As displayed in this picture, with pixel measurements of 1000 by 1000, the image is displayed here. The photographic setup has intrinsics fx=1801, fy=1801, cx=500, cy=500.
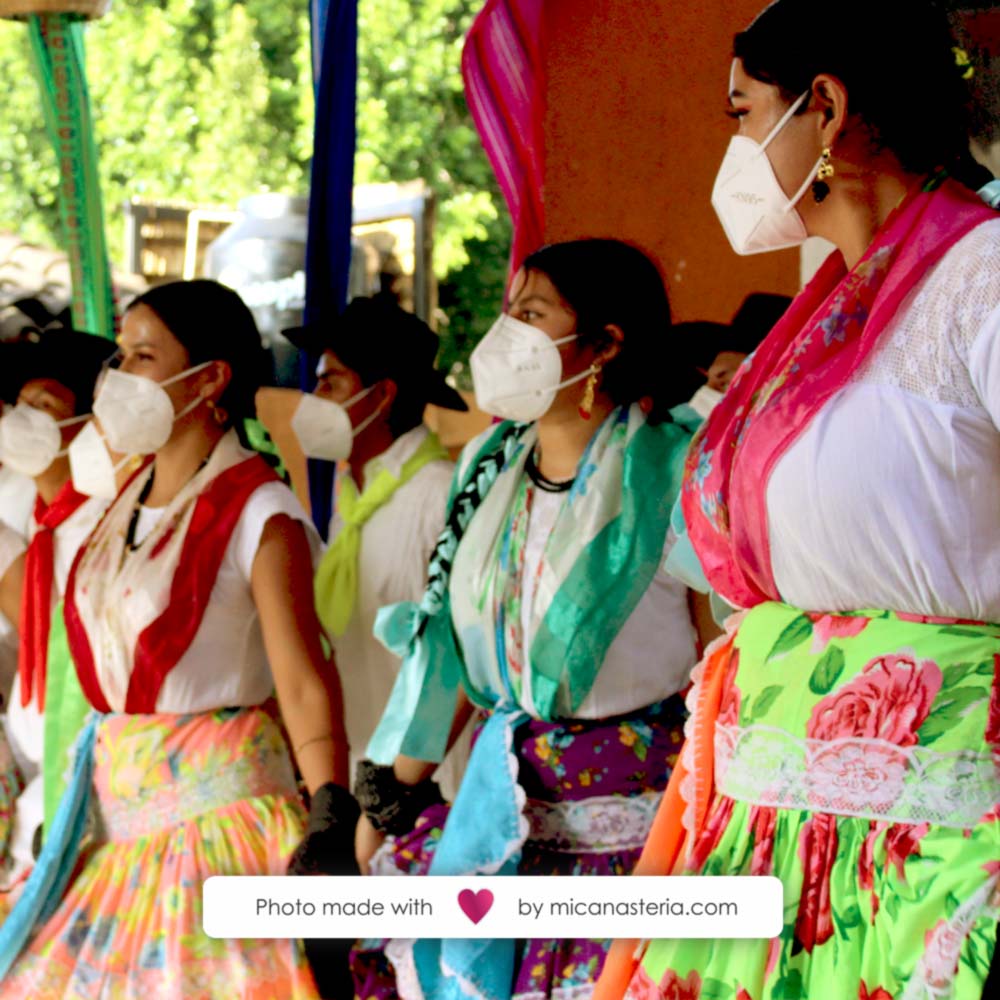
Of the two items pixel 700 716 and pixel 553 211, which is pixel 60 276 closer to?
pixel 553 211

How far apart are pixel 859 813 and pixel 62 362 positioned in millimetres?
2982

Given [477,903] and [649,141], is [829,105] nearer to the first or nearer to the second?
[477,903]

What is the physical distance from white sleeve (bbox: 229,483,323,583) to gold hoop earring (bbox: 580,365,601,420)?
599 mm

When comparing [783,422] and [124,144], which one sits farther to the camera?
[124,144]

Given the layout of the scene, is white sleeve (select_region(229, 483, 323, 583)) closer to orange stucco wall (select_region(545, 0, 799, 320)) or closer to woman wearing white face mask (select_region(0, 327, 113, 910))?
woman wearing white face mask (select_region(0, 327, 113, 910))

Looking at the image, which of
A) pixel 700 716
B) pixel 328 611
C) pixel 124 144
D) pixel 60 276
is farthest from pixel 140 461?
pixel 124 144

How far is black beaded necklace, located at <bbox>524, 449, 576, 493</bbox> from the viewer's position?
9.34 ft

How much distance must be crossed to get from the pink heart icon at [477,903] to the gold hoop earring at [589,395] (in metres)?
1.07

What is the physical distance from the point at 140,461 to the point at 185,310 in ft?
1.36

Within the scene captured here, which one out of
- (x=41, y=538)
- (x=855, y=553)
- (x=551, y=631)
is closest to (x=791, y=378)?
(x=855, y=553)

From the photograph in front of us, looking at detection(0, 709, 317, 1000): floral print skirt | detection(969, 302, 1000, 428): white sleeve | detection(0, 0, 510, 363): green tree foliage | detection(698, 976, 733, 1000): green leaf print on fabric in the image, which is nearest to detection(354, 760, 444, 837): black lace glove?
detection(0, 709, 317, 1000): floral print skirt

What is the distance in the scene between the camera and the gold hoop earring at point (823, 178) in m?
1.93

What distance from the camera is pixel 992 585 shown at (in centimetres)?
170

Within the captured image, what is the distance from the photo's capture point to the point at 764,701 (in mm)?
→ 1870
